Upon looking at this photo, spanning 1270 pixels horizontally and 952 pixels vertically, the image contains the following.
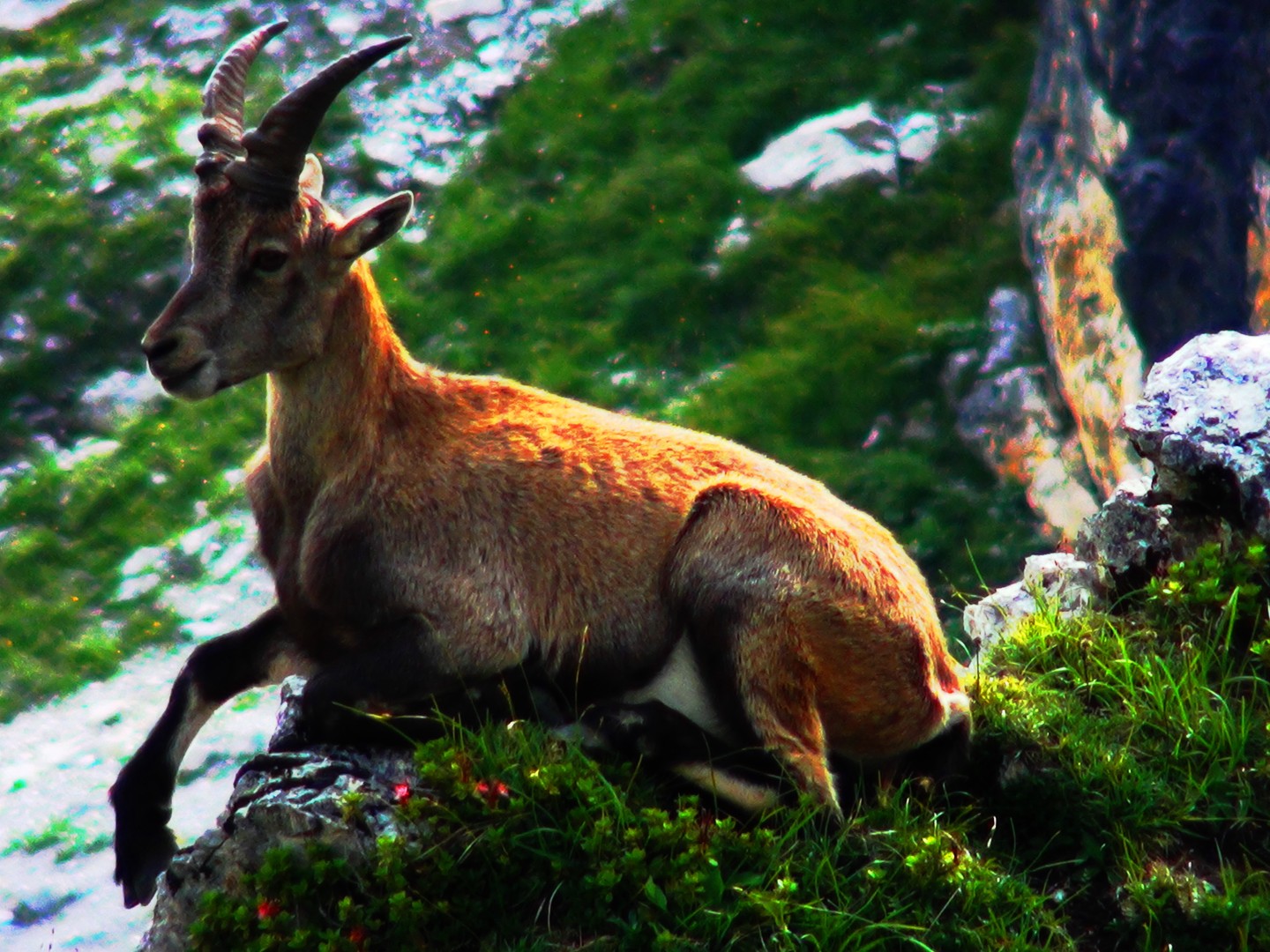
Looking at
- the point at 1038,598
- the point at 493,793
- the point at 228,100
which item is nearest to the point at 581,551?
the point at 493,793

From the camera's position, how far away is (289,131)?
20.6ft

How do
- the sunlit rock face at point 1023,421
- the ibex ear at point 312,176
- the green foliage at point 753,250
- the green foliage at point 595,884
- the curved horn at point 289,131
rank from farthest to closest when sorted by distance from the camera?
the green foliage at point 753,250, the sunlit rock face at point 1023,421, the ibex ear at point 312,176, the curved horn at point 289,131, the green foliage at point 595,884

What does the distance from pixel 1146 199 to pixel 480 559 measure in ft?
29.2

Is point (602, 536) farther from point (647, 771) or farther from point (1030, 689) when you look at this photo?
point (1030, 689)

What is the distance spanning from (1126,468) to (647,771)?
28.9ft

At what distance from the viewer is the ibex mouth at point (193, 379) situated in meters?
6.32

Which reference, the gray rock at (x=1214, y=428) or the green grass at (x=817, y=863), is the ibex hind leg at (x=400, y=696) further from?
the gray rock at (x=1214, y=428)

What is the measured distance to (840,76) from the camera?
62.5 ft

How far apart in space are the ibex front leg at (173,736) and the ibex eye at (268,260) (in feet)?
5.24

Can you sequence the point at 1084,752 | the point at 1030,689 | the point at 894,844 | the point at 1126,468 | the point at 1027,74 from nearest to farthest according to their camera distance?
1. the point at 894,844
2. the point at 1084,752
3. the point at 1030,689
4. the point at 1126,468
5. the point at 1027,74

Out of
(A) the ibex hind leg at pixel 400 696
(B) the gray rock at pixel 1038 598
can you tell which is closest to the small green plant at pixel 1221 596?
(B) the gray rock at pixel 1038 598

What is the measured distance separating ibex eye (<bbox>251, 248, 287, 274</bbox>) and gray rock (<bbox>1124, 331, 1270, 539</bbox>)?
420 cm

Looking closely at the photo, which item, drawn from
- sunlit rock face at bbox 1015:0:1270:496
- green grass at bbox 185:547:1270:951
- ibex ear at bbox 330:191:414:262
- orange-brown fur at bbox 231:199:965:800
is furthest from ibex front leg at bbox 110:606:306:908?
sunlit rock face at bbox 1015:0:1270:496

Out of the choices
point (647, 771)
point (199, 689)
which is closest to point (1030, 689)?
point (647, 771)
